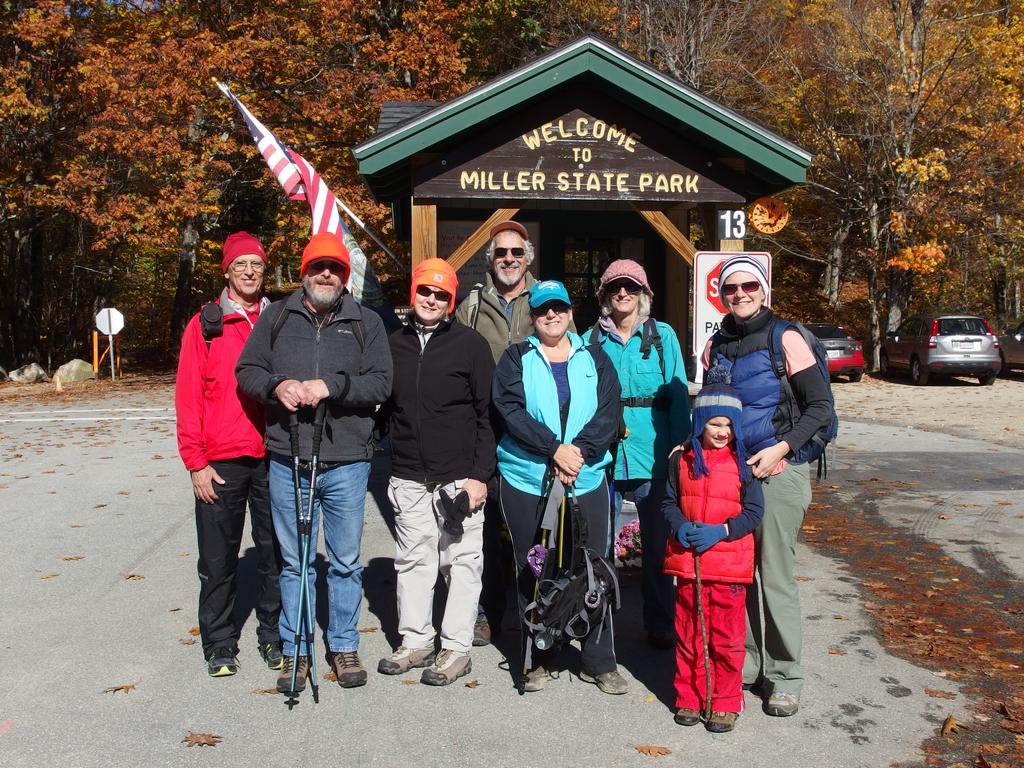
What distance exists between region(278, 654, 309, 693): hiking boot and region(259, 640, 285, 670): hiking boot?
0.24 meters

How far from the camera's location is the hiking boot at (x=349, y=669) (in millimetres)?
4469

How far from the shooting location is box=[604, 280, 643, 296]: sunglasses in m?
4.83

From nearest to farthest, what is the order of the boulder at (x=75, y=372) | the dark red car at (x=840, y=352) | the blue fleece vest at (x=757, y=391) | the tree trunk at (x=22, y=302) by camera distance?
the blue fleece vest at (x=757, y=391) → the dark red car at (x=840, y=352) → the boulder at (x=75, y=372) → the tree trunk at (x=22, y=302)

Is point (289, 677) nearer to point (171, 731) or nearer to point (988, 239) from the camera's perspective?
point (171, 731)

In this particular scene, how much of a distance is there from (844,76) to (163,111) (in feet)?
55.7

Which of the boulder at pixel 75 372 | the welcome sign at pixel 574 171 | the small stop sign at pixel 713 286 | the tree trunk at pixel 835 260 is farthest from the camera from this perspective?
the tree trunk at pixel 835 260

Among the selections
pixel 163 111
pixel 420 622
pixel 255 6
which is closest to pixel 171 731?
pixel 420 622

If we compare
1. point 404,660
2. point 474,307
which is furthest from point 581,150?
point 404,660

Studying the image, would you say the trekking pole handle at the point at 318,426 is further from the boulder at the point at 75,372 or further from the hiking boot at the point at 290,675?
the boulder at the point at 75,372

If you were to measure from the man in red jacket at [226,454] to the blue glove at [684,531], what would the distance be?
1951mm

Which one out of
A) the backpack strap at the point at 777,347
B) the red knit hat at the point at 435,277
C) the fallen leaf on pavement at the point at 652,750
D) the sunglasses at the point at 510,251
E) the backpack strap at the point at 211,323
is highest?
the sunglasses at the point at 510,251

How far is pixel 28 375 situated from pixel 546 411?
82.3 feet

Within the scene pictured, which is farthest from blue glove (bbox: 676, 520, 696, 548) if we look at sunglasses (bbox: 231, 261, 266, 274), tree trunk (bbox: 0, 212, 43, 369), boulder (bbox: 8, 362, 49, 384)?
tree trunk (bbox: 0, 212, 43, 369)

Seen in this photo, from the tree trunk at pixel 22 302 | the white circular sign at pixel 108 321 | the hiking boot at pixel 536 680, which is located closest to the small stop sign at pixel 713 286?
the hiking boot at pixel 536 680
